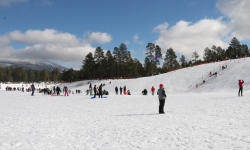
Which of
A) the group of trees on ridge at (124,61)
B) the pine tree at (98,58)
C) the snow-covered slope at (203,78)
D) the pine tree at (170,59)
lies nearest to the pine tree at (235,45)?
the group of trees on ridge at (124,61)

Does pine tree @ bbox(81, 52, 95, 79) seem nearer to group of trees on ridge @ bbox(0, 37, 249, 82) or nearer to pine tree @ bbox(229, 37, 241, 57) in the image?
group of trees on ridge @ bbox(0, 37, 249, 82)

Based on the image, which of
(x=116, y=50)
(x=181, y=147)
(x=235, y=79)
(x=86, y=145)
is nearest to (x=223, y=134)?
(x=181, y=147)

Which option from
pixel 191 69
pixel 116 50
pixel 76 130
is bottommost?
pixel 76 130

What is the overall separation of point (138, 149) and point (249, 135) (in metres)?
4.00

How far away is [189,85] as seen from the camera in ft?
149

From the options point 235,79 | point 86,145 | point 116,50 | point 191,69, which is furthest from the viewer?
point 116,50

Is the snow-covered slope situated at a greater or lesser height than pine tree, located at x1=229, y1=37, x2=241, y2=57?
lesser

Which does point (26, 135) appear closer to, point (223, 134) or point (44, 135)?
point (44, 135)

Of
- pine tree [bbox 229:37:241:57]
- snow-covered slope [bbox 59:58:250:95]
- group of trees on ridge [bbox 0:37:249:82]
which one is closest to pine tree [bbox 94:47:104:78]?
group of trees on ridge [bbox 0:37:249:82]

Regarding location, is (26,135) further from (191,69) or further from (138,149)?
(191,69)

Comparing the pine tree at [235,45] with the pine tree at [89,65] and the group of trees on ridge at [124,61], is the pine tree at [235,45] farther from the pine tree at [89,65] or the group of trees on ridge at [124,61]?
the pine tree at [89,65]

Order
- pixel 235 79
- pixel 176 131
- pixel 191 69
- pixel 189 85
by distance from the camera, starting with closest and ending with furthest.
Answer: pixel 176 131
pixel 235 79
pixel 189 85
pixel 191 69

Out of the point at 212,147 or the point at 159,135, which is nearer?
the point at 212,147

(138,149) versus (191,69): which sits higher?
(191,69)
